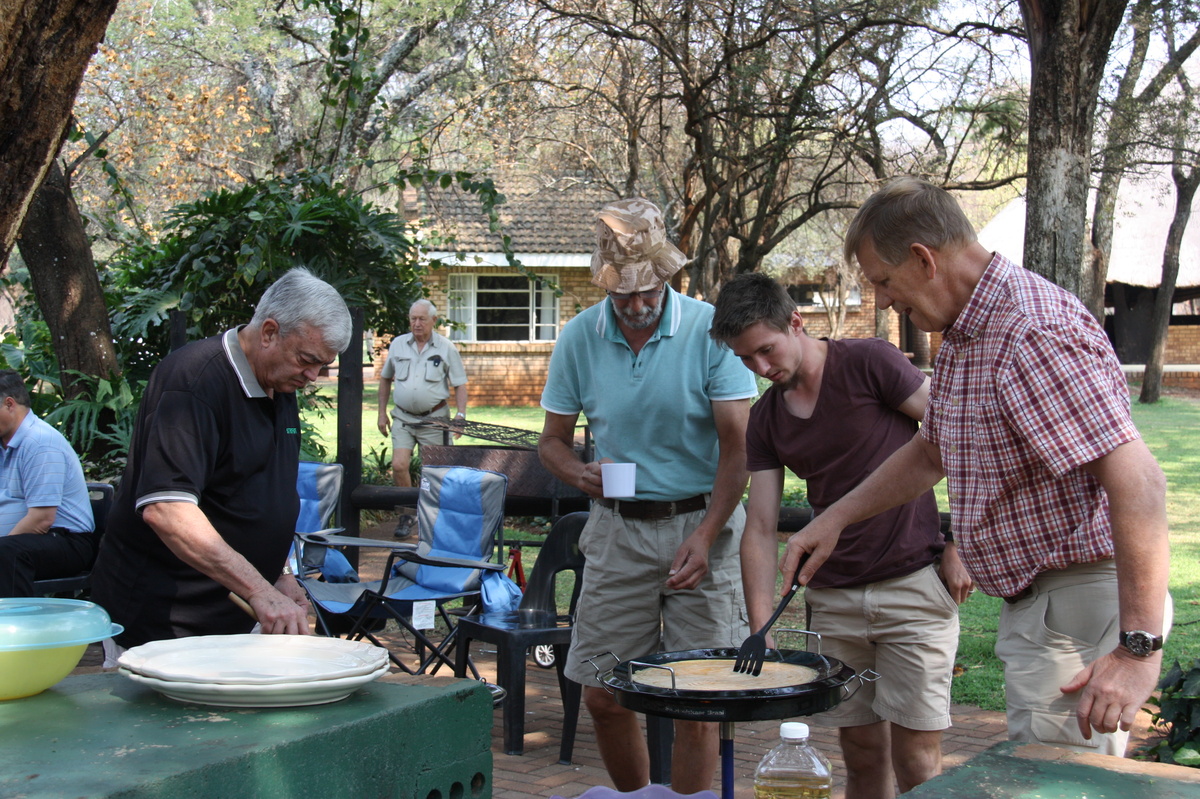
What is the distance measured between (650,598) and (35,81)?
95.3 inches

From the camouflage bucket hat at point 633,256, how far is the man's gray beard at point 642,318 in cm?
9

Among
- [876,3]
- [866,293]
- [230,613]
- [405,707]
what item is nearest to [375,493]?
[230,613]

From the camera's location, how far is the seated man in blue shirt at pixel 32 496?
18.8 feet

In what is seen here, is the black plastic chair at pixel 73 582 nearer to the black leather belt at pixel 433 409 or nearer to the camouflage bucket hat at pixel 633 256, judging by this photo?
the camouflage bucket hat at pixel 633 256

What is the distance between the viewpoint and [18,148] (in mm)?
2592

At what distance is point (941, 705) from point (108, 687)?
2.38 metres

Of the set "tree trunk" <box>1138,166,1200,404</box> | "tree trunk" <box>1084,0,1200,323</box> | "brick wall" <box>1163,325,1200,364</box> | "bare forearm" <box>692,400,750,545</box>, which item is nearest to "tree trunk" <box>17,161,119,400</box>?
"bare forearm" <box>692,400,750,545</box>

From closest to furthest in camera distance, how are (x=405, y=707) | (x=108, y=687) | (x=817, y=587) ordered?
(x=405, y=707) < (x=108, y=687) < (x=817, y=587)

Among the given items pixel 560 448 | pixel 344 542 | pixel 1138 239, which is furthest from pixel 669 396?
pixel 1138 239

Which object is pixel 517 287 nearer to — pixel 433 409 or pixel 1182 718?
pixel 433 409

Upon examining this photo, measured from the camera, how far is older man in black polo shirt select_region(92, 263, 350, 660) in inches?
120

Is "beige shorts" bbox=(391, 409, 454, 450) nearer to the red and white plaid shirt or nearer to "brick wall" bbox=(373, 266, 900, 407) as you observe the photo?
the red and white plaid shirt

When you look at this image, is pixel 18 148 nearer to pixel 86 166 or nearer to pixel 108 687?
pixel 108 687

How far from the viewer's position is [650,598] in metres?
3.73
